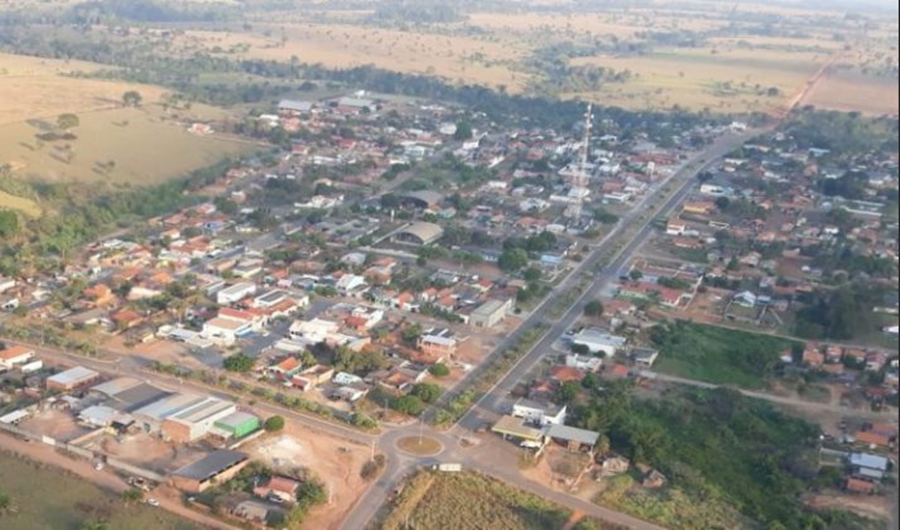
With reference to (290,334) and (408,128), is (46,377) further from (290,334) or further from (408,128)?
(408,128)

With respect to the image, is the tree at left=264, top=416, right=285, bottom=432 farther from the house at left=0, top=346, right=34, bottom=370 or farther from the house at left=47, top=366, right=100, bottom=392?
the house at left=0, top=346, right=34, bottom=370

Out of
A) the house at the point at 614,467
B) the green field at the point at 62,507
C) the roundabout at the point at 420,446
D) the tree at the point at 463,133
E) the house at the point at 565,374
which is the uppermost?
the tree at the point at 463,133

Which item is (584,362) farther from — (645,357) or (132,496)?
(132,496)

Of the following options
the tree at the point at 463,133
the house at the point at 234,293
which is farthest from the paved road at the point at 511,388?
the tree at the point at 463,133

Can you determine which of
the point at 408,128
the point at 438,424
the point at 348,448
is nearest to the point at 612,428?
the point at 438,424

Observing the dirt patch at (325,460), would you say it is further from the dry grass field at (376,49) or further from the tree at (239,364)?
the dry grass field at (376,49)

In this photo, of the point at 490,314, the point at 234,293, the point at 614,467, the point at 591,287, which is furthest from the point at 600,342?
the point at 234,293
